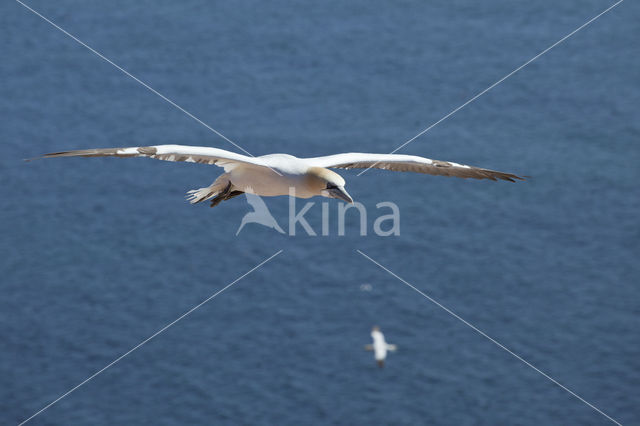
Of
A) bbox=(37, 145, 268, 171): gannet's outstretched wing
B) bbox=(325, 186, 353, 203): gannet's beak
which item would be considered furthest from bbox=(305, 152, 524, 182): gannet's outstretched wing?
bbox=(37, 145, 268, 171): gannet's outstretched wing

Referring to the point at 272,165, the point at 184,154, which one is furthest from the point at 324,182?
the point at 184,154

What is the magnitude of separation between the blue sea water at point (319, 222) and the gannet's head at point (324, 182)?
22000 mm

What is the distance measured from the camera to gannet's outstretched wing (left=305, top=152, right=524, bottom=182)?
576 inches

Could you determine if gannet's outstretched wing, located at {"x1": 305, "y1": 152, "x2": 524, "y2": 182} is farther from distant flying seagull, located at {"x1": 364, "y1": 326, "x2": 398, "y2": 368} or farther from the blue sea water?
the blue sea water

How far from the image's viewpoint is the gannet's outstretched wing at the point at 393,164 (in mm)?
14633

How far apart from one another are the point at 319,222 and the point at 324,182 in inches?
1027

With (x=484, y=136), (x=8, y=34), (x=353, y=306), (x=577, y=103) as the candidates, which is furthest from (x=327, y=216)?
(x=8, y=34)

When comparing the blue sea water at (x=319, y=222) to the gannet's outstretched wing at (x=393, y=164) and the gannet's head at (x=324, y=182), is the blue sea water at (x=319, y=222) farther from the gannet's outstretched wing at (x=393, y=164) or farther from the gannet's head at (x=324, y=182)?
the gannet's head at (x=324, y=182)

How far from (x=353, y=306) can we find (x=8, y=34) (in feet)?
69.0

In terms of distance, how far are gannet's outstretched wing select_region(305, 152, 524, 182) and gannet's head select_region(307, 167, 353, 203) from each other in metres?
0.10

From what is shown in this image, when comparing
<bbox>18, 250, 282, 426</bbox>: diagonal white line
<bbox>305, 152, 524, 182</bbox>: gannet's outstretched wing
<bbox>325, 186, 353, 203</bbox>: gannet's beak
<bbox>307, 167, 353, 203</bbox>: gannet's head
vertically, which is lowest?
<bbox>18, 250, 282, 426</bbox>: diagonal white line

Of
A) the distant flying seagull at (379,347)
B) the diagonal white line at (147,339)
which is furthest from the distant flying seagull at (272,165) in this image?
the diagonal white line at (147,339)

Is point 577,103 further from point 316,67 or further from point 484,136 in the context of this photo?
point 316,67

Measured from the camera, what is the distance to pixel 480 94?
1718 inches
